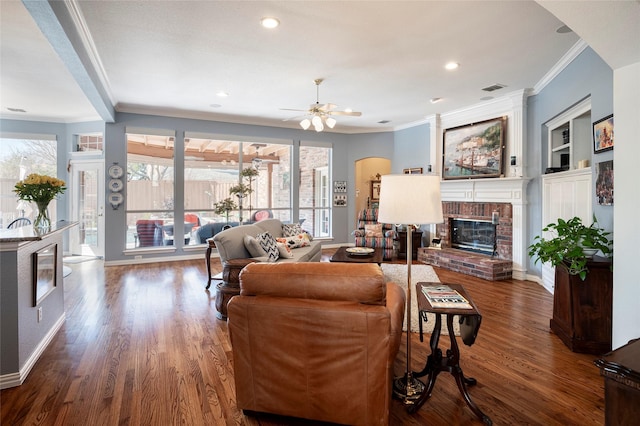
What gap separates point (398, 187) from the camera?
2.04 meters

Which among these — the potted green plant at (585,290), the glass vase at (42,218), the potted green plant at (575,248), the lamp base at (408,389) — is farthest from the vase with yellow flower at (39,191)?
the potted green plant at (585,290)


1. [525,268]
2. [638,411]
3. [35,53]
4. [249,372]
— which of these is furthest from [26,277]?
[525,268]

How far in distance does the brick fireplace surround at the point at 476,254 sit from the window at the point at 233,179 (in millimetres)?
3512

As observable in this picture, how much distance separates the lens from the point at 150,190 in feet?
21.7

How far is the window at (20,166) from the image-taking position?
6.73 m

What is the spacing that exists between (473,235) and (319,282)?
5383 millimetres

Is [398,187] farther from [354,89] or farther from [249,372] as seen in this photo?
[354,89]

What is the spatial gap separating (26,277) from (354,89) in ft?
15.0

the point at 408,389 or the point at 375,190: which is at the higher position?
the point at 375,190

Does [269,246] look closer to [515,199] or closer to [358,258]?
[358,258]

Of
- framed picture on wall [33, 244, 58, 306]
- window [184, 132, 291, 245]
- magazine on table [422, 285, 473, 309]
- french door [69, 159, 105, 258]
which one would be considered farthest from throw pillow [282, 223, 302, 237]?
french door [69, 159, 105, 258]

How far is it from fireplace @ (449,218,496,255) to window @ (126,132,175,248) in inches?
220

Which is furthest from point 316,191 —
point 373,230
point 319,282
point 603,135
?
point 319,282

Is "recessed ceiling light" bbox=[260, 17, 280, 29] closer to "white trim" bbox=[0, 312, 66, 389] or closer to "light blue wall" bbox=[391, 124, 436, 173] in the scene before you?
"white trim" bbox=[0, 312, 66, 389]
